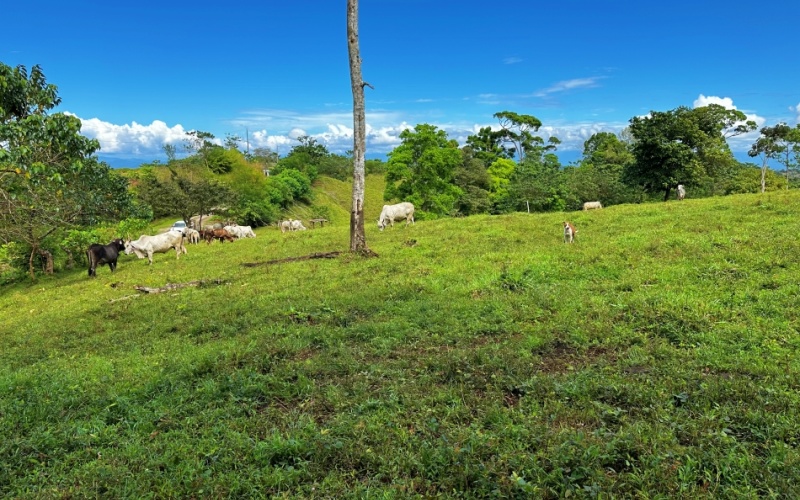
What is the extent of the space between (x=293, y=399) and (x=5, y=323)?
10259mm

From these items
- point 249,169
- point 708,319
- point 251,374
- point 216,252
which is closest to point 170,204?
point 249,169

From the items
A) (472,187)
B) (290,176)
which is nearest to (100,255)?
(472,187)

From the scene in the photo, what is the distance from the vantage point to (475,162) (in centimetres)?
6091

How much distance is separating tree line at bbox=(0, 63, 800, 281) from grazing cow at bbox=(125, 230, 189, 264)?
3.89 feet

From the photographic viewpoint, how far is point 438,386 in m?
5.01

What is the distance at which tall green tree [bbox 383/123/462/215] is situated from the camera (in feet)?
120

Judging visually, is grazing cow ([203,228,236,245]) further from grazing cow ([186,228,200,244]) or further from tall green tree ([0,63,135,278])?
tall green tree ([0,63,135,278])

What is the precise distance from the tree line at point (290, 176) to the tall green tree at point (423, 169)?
0.30 ft

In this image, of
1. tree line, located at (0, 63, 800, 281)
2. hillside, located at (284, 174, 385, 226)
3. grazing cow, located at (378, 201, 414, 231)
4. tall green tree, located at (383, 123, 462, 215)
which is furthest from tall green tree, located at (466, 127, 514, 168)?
grazing cow, located at (378, 201, 414, 231)

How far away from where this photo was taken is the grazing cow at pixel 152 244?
18.5m

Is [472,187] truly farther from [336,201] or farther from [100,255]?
[100,255]

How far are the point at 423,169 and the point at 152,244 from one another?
75.4 feet

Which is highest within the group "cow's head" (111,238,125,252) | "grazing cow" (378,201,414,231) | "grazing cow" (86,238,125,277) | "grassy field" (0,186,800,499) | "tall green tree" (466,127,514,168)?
"tall green tree" (466,127,514,168)

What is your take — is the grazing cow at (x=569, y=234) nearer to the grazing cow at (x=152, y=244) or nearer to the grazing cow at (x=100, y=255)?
the grazing cow at (x=152, y=244)
